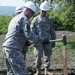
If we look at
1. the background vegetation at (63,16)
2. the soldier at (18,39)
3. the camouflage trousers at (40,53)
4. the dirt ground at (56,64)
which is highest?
the background vegetation at (63,16)

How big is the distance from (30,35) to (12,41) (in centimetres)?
36

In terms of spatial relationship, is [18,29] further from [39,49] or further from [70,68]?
[70,68]

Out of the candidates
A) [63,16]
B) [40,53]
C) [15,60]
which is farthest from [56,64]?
[63,16]

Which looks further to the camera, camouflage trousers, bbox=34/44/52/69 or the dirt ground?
the dirt ground

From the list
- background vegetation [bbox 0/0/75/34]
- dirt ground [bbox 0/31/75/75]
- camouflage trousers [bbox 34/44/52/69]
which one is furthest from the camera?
background vegetation [bbox 0/0/75/34]

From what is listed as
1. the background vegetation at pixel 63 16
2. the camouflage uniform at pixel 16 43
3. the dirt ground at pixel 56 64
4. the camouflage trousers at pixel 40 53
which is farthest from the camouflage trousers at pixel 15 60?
the background vegetation at pixel 63 16

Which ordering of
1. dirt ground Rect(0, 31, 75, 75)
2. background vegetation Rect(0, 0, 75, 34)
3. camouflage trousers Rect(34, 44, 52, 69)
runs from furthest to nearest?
background vegetation Rect(0, 0, 75, 34) < dirt ground Rect(0, 31, 75, 75) < camouflage trousers Rect(34, 44, 52, 69)

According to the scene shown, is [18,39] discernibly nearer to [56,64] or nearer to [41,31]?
[41,31]

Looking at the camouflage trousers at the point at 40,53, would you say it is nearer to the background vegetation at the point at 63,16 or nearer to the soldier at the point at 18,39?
the soldier at the point at 18,39

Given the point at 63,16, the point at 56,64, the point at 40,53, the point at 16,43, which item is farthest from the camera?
the point at 63,16

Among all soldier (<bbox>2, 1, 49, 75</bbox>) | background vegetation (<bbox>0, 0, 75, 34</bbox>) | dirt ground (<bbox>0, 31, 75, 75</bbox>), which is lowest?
dirt ground (<bbox>0, 31, 75, 75</bbox>)

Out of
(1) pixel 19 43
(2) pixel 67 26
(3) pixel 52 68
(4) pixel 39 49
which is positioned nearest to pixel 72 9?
(2) pixel 67 26

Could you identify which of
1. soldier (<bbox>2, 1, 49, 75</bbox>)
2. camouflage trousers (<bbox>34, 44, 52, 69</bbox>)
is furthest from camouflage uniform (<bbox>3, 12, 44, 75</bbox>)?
camouflage trousers (<bbox>34, 44, 52, 69</bbox>)

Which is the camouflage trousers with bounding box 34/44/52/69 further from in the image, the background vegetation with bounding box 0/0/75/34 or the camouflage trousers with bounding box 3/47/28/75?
the background vegetation with bounding box 0/0/75/34
